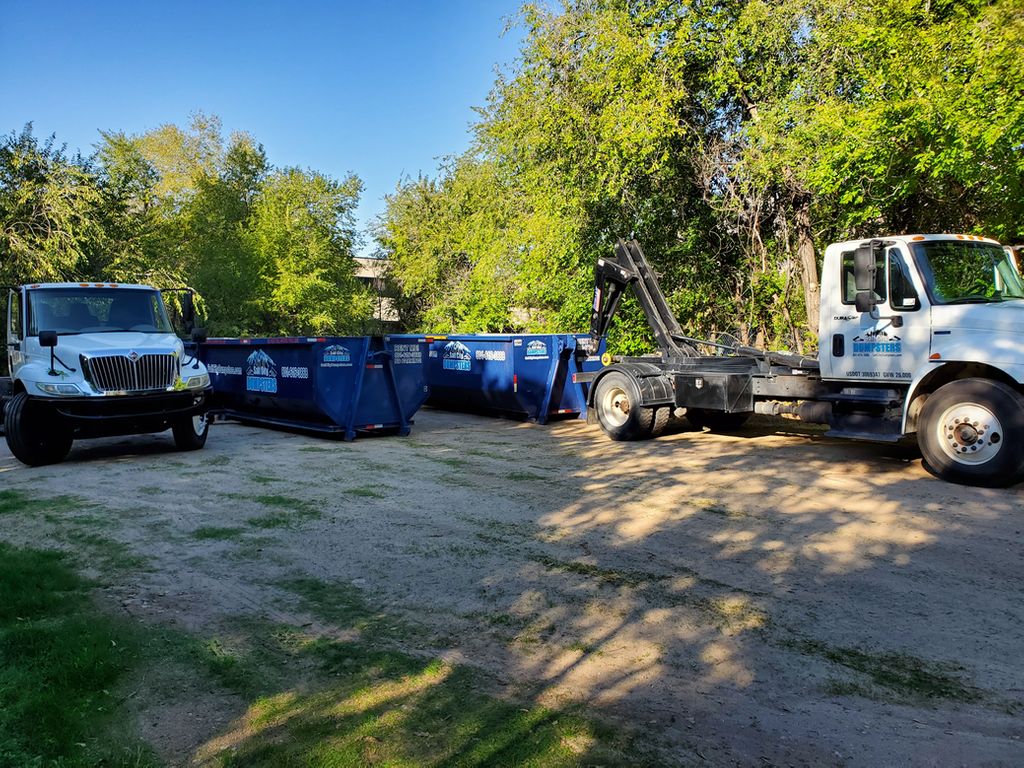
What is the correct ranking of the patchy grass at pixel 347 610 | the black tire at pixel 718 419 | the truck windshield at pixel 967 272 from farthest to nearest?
the black tire at pixel 718 419 → the truck windshield at pixel 967 272 → the patchy grass at pixel 347 610

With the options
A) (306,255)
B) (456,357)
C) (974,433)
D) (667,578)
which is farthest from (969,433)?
(306,255)

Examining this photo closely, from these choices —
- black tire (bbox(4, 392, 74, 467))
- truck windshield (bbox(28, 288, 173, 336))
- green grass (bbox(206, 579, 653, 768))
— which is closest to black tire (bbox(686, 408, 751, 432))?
truck windshield (bbox(28, 288, 173, 336))

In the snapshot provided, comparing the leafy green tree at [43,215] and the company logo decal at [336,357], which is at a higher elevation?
the leafy green tree at [43,215]

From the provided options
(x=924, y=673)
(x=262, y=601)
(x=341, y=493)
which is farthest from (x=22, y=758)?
(x=341, y=493)

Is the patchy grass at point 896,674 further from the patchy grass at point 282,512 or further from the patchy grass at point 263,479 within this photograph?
the patchy grass at point 263,479

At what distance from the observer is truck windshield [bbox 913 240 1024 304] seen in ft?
28.3

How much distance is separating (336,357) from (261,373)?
87.0 inches

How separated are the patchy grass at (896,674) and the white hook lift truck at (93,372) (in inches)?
372

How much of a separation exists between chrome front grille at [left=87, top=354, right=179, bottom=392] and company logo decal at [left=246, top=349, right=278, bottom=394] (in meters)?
2.32

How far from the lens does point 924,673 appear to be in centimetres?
394

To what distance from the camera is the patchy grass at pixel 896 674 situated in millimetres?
3730

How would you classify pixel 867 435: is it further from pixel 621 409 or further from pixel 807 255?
pixel 807 255

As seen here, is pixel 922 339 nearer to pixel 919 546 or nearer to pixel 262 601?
pixel 919 546

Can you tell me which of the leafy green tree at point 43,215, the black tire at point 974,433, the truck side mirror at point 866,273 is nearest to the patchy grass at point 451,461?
the truck side mirror at point 866,273
